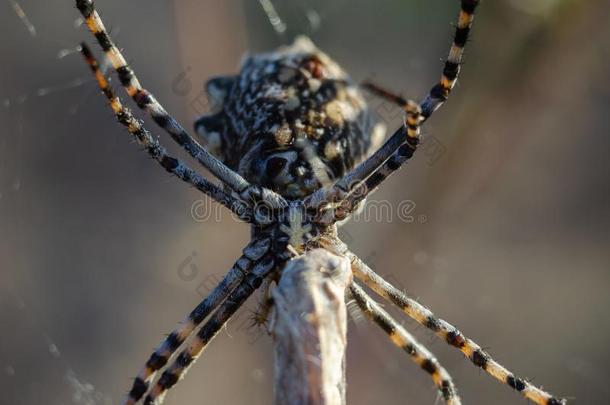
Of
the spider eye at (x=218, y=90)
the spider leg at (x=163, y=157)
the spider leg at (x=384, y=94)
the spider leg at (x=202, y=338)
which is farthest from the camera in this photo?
the spider eye at (x=218, y=90)

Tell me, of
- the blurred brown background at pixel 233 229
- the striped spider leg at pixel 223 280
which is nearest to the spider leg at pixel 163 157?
the striped spider leg at pixel 223 280

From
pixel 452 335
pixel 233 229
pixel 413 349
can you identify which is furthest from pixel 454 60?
pixel 233 229

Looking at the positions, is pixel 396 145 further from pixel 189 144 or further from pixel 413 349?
pixel 413 349

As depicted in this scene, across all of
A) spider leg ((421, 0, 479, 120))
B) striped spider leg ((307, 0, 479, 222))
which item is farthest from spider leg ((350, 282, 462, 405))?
spider leg ((421, 0, 479, 120))

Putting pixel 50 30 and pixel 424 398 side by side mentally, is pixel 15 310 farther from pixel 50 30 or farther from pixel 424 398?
pixel 424 398

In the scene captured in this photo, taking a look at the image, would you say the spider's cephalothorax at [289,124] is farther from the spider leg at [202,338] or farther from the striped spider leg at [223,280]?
the spider leg at [202,338]

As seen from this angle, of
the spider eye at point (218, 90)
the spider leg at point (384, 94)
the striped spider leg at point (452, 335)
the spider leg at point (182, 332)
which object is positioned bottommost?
the spider leg at point (182, 332)

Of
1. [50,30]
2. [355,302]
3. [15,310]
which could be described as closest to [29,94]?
[50,30]

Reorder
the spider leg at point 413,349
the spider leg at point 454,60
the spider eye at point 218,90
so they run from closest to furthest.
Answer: the spider leg at point 454,60 < the spider leg at point 413,349 < the spider eye at point 218,90
